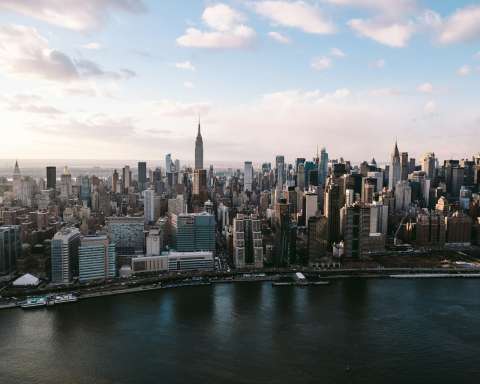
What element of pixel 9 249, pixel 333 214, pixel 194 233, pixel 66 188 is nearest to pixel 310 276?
pixel 194 233

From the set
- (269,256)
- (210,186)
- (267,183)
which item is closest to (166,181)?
(210,186)

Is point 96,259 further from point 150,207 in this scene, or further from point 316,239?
point 150,207

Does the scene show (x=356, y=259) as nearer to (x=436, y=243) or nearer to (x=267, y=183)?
(x=436, y=243)

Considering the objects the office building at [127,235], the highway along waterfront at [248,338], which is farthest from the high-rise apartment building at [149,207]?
the highway along waterfront at [248,338]

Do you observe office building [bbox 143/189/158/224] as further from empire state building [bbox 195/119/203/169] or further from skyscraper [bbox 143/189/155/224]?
empire state building [bbox 195/119/203/169]

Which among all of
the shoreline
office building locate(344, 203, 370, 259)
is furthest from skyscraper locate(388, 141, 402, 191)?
the shoreline

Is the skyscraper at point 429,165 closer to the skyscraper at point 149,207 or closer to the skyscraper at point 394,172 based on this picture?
the skyscraper at point 394,172
